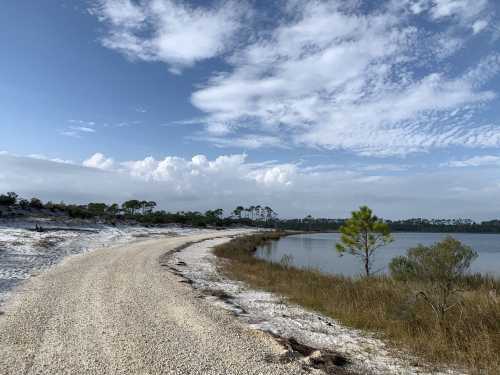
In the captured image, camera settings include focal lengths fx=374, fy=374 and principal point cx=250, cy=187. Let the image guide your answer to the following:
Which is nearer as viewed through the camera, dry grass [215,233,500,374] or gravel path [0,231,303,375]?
gravel path [0,231,303,375]

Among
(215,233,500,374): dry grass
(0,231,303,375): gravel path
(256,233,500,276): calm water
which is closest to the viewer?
(0,231,303,375): gravel path

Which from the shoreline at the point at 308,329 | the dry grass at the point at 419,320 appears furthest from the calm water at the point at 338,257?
the shoreline at the point at 308,329

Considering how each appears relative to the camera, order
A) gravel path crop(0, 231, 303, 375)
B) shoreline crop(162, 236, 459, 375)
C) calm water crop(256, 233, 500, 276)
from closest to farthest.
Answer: gravel path crop(0, 231, 303, 375) → shoreline crop(162, 236, 459, 375) → calm water crop(256, 233, 500, 276)

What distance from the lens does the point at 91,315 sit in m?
8.88

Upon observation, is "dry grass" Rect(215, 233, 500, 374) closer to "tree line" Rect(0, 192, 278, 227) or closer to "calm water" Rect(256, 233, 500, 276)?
"calm water" Rect(256, 233, 500, 276)

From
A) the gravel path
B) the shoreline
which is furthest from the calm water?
the gravel path

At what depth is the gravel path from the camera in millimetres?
6027

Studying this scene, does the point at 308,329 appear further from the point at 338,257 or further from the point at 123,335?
the point at 338,257

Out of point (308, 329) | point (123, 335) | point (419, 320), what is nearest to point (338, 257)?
point (419, 320)

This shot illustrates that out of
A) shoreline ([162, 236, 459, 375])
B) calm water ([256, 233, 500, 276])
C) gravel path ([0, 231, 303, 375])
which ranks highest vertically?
gravel path ([0, 231, 303, 375])

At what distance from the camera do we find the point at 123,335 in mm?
7465

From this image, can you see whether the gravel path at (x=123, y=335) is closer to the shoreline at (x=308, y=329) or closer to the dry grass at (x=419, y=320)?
the shoreline at (x=308, y=329)

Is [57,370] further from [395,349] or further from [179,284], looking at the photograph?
[179,284]

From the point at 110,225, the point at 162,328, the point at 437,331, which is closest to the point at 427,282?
the point at 437,331
